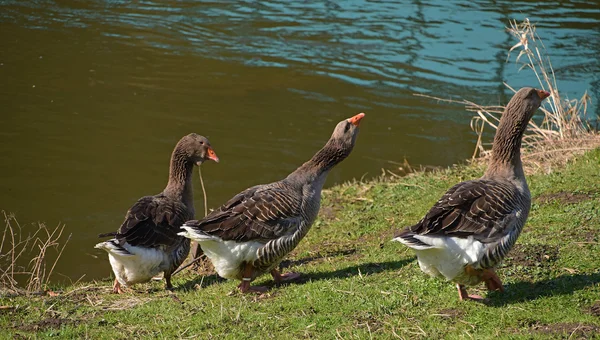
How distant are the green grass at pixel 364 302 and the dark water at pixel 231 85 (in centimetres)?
309

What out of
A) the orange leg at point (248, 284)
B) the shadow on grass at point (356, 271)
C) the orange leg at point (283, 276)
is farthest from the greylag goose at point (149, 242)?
the shadow on grass at point (356, 271)

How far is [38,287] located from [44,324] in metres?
1.56

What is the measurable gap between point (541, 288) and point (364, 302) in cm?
153

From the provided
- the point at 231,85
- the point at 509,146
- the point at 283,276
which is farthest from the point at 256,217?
the point at 231,85

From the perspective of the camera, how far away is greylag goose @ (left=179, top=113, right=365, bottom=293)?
22.6 feet

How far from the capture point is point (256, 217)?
703 centimetres

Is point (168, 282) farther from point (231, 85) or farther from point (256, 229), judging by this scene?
point (231, 85)

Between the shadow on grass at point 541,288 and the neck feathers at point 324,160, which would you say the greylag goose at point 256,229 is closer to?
the neck feathers at point 324,160

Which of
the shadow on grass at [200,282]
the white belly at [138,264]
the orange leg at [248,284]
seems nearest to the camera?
the orange leg at [248,284]

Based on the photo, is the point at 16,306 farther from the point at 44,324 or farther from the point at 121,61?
the point at 121,61

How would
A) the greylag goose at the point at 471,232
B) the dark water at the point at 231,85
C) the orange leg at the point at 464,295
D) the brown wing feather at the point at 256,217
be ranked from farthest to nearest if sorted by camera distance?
the dark water at the point at 231,85 < the brown wing feather at the point at 256,217 < the orange leg at the point at 464,295 < the greylag goose at the point at 471,232

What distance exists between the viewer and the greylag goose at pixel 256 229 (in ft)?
22.6

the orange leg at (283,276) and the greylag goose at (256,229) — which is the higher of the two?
the greylag goose at (256,229)

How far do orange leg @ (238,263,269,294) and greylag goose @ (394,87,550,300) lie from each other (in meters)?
1.78
